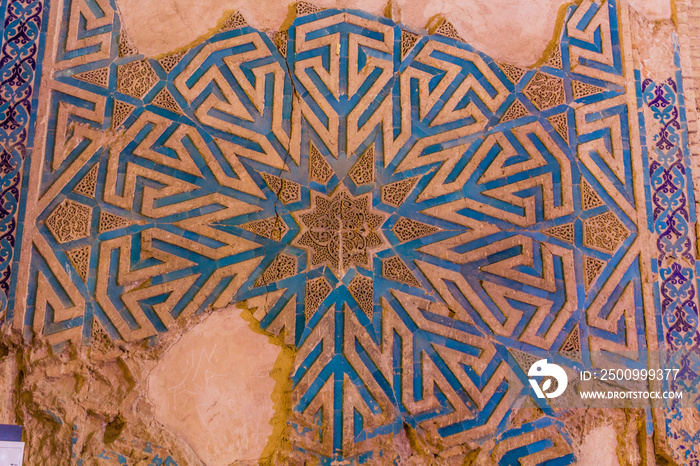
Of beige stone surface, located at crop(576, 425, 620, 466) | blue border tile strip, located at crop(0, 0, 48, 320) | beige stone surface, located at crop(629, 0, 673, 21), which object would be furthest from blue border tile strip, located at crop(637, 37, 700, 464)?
blue border tile strip, located at crop(0, 0, 48, 320)

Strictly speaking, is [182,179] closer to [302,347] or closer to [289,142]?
[289,142]

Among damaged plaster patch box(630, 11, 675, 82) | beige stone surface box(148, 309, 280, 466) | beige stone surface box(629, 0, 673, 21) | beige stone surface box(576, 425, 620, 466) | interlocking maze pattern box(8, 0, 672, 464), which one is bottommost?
beige stone surface box(576, 425, 620, 466)

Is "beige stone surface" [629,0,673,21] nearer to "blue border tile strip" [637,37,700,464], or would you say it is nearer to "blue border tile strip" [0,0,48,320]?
"blue border tile strip" [637,37,700,464]

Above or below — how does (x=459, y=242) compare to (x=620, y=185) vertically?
below

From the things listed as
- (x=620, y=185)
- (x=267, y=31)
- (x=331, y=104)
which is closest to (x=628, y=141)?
(x=620, y=185)

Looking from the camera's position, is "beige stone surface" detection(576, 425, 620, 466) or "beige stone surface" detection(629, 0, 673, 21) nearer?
"beige stone surface" detection(576, 425, 620, 466)

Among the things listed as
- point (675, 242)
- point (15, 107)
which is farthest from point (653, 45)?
point (15, 107)
